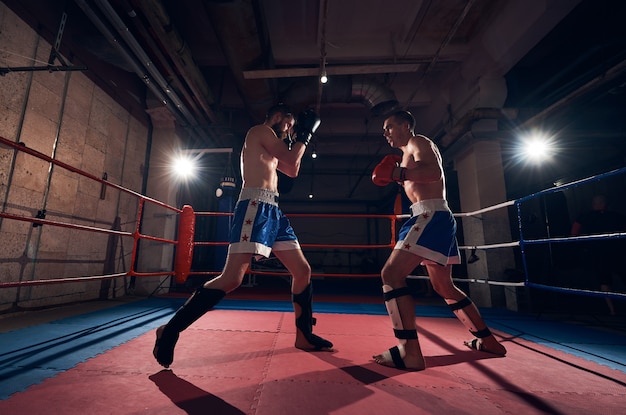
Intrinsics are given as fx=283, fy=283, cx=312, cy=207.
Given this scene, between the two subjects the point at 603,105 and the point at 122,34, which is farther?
the point at 603,105

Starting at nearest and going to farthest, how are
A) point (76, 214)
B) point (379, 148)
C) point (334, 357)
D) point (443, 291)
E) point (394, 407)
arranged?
1. point (394, 407)
2. point (334, 357)
3. point (443, 291)
4. point (76, 214)
5. point (379, 148)

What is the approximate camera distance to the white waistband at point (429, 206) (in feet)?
6.21

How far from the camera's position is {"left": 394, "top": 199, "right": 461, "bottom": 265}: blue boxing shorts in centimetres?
177

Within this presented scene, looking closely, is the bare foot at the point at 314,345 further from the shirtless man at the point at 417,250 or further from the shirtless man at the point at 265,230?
the shirtless man at the point at 417,250

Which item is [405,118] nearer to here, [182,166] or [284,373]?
[284,373]

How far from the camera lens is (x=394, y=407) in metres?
1.15

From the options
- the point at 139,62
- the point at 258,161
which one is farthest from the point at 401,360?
the point at 139,62

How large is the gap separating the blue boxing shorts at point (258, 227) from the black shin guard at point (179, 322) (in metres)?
0.28

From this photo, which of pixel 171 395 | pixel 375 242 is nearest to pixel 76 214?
pixel 171 395

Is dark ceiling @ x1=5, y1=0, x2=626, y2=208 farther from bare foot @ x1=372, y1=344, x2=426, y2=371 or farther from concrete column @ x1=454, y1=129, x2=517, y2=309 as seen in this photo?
bare foot @ x1=372, y1=344, x2=426, y2=371

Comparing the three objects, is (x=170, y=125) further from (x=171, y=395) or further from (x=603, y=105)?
(x=603, y=105)

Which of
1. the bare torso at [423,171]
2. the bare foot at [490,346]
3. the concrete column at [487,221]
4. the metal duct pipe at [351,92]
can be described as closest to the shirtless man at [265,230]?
the bare torso at [423,171]

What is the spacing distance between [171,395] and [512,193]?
8.07 m

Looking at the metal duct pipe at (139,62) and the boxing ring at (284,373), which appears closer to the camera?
the boxing ring at (284,373)
